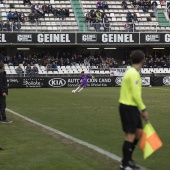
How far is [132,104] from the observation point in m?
8.27

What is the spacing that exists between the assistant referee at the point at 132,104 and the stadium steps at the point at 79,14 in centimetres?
4236

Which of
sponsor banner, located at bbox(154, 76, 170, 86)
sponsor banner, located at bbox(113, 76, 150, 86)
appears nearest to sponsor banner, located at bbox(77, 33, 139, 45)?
sponsor banner, located at bbox(113, 76, 150, 86)

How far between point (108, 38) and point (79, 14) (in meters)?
5.23

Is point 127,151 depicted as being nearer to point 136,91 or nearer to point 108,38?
point 136,91

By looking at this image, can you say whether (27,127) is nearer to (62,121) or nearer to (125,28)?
(62,121)

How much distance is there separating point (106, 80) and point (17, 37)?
9.42 m

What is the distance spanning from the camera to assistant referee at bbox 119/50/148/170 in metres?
8.17

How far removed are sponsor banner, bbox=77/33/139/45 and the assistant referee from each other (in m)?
41.8

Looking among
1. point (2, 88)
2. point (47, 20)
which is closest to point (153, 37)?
point (47, 20)

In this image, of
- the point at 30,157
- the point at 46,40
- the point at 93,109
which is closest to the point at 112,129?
the point at 30,157

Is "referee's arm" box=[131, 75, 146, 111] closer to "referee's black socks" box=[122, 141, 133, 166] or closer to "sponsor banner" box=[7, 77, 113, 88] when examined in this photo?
"referee's black socks" box=[122, 141, 133, 166]

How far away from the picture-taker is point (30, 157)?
9.77 metres

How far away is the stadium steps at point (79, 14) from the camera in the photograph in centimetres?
5139

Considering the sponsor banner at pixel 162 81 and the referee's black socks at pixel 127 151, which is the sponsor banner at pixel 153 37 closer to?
the sponsor banner at pixel 162 81
